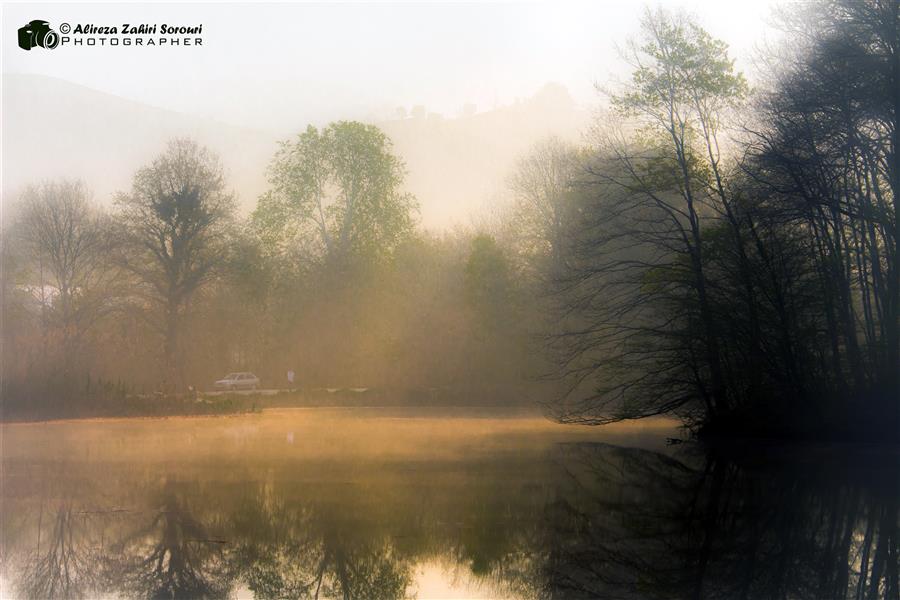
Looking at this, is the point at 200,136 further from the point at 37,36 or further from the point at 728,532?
the point at 728,532

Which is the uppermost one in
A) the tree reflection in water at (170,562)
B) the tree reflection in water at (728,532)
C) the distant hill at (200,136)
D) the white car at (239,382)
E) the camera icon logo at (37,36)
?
the distant hill at (200,136)

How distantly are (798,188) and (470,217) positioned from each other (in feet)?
132

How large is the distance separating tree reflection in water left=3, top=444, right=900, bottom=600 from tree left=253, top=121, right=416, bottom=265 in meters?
33.5

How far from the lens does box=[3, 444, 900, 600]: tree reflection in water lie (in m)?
8.53

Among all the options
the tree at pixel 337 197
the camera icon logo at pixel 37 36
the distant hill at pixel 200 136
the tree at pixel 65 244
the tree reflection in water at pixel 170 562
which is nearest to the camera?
the tree reflection in water at pixel 170 562

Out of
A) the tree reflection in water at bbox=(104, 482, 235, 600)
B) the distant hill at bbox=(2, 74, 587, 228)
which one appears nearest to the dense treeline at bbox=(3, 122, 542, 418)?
the distant hill at bbox=(2, 74, 587, 228)

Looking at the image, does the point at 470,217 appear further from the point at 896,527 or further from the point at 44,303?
the point at 896,527

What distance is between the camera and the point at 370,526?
10922 mm

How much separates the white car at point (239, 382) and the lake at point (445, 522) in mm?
30524

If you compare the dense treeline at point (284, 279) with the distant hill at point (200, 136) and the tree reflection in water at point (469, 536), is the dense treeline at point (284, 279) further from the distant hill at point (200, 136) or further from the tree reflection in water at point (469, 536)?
the distant hill at point (200, 136)

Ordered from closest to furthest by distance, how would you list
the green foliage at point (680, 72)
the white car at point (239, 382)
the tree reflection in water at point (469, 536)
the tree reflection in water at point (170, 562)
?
the tree reflection in water at point (170, 562) → the tree reflection in water at point (469, 536) → the green foliage at point (680, 72) → the white car at point (239, 382)

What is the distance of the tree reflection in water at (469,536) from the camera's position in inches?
336

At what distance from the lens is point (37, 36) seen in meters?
23.4

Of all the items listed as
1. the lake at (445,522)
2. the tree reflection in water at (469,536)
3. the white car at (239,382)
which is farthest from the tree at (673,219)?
the white car at (239,382)
